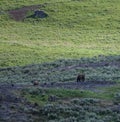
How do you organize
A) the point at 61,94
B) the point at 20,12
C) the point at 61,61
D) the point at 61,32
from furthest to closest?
the point at 20,12
the point at 61,32
the point at 61,61
the point at 61,94

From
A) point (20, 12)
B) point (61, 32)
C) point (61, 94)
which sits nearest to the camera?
point (61, 94)

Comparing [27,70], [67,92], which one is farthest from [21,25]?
[67,92]

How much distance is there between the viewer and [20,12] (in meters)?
71.6

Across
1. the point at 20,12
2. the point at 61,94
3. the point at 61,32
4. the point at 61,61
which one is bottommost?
the point at 61,32

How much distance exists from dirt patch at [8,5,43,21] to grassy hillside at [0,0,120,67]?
0.86 metres

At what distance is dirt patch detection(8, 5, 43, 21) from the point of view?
69.8 meters

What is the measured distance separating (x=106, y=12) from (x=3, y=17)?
17.4m

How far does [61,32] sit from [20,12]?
36.9 ft

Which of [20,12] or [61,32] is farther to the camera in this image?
[20,12]

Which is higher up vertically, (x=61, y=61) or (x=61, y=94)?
(x=61, y=94)

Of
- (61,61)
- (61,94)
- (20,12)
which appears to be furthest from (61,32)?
(61,94)

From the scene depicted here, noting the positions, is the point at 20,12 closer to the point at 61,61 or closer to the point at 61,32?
the point at 61,32

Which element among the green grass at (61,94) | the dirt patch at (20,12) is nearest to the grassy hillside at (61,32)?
the dirt patch at (20,12)

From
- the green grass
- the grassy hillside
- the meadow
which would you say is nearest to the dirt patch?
the meadow
